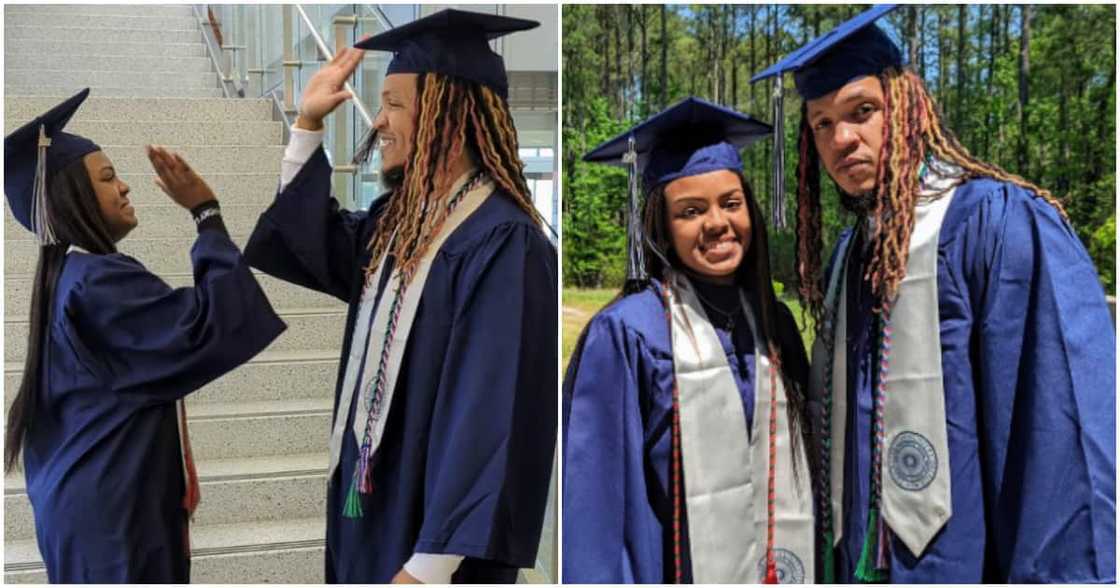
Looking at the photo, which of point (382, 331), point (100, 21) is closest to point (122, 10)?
point (100, 21)

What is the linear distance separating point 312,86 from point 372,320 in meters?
0.43

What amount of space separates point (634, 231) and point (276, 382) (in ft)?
5.21

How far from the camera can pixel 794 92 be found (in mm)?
3129

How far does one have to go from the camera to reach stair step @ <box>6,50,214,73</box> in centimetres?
536

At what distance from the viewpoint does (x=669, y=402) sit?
1.92 metres

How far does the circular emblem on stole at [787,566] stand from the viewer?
6.39ft

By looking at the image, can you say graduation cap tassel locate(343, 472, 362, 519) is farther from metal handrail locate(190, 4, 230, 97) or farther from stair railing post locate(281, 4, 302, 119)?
metal handrail locate(190, 4, 230, 97)

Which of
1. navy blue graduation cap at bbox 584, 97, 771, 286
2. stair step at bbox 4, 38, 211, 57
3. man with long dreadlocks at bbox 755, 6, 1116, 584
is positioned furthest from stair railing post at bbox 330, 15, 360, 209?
stair step at bbox 4, 38, 211, 57

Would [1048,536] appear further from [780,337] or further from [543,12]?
[543,12]

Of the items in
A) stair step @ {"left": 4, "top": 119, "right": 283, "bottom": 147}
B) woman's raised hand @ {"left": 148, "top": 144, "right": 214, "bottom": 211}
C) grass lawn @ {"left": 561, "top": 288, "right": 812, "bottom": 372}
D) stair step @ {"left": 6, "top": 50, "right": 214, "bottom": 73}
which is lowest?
grass lawn @ {"left": 561, "top": 288, "right": 812, "bottom": 372}

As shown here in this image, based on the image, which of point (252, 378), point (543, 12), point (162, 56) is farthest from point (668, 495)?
point (162, 56)

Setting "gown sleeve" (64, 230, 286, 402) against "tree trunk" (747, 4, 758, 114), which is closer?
"gown sleeve" (64, 230, 286, 402)

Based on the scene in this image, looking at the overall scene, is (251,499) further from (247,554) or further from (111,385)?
(111,385)

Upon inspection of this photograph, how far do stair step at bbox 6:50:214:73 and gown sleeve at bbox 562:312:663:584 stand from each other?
415 cm
